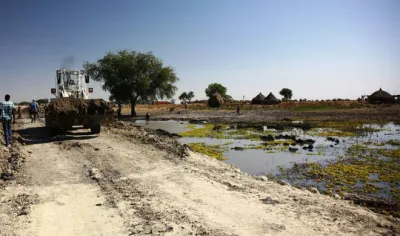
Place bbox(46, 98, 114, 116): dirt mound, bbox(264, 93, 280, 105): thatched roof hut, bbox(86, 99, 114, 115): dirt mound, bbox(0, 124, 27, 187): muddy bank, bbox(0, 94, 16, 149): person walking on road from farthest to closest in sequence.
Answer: bbox(264, 93, 280, 105): thatched roof hut → bbox(86, 99, 114, 115): dirt mound → bbox(46, 98, 114, 116): dirt mound → bbox(0, 94, 16, 149): person walking on road → bbox(0, 124, 27, 187): muddy bank

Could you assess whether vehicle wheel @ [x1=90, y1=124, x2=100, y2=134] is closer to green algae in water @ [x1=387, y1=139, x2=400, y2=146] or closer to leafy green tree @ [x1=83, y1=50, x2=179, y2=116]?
green algae in water @ [x1=387, y1=139, x2=400, y2=146]

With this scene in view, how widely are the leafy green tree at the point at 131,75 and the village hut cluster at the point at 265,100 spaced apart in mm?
30974

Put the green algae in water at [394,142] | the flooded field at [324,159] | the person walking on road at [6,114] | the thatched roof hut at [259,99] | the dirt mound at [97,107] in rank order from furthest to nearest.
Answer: the thatched roof hut at [259,99]
the green algae in water at [394,142]
the dirt mound at [97,107]
the person walking on road at [6,114]
the flooded field at [324,159]

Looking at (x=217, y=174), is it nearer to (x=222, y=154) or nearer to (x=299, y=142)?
(x=222, y=154)

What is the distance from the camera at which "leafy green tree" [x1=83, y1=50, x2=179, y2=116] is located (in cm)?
4119

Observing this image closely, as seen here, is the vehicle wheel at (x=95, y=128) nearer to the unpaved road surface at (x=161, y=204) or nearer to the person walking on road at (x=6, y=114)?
the person walking on road at (x=6, y=114)

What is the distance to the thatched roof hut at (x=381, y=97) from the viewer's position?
55875 mm

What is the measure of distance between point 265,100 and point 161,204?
64852mm

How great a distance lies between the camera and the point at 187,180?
8.08 m

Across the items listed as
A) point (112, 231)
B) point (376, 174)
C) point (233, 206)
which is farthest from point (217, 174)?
point (376, 174)

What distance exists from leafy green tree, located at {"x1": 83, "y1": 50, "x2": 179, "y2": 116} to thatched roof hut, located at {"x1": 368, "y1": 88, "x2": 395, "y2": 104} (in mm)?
39171

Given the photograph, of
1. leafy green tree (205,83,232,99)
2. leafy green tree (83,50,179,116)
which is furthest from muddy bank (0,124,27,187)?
leafy green tree (205,83,232,99)

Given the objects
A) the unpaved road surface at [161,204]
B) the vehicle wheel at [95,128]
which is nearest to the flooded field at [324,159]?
the unpaved road surface at [161,204]

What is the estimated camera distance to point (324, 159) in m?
13.2
